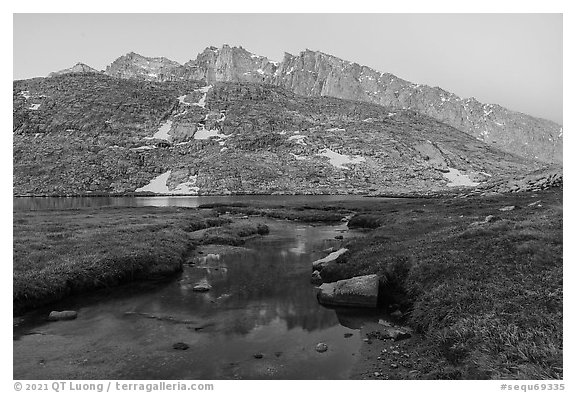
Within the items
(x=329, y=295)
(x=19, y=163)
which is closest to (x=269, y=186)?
(x=19, y=163)

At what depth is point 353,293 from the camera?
62.8 ft

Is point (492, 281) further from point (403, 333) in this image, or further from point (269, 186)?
point (269, 186)

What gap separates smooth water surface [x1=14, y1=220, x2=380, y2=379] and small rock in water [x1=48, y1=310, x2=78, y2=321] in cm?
38

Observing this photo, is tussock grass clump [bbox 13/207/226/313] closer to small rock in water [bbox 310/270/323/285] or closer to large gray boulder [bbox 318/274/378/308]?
small rock in water [bbox 310/270/323/285]

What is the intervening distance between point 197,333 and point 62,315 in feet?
23.4

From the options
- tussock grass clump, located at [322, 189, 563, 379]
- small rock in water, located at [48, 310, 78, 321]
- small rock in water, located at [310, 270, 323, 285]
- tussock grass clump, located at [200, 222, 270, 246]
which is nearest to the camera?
tussock grass clump, located at [322, 189, 563, 379]

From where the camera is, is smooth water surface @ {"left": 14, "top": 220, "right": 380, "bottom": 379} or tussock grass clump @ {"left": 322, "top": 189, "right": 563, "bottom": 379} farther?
smooth water surface @ {"left": 14, "top": 220, "right": 380, "bottom": 379}

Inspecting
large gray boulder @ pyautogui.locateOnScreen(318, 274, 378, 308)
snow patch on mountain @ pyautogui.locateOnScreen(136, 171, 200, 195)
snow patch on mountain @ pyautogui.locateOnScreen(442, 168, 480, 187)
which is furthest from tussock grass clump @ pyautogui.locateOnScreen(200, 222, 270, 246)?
snow patch on mountain @ pyautogui.locateOnScreen(442, 168, 480, 187)

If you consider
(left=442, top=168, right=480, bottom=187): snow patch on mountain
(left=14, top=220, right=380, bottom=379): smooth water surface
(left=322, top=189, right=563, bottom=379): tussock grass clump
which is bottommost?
(left=14, top=220, right=380, bottom=379): smooth water surface

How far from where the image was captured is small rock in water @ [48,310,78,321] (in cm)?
1752

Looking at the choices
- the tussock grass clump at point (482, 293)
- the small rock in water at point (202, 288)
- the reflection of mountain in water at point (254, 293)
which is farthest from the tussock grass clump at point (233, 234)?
the tussock grass clump at point (482, 293)

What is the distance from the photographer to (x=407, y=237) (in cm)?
3006

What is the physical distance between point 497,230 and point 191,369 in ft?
63.3
